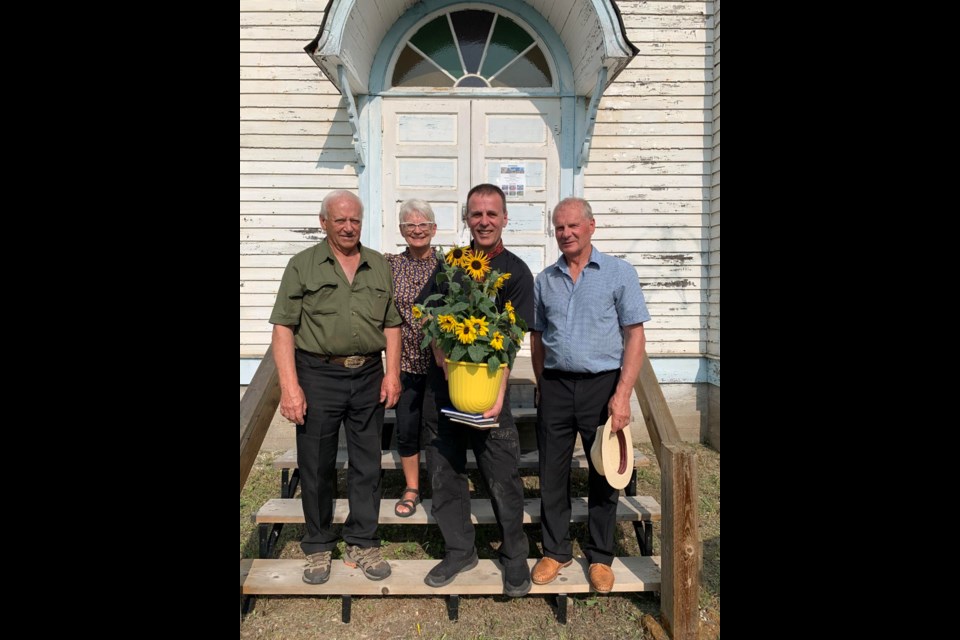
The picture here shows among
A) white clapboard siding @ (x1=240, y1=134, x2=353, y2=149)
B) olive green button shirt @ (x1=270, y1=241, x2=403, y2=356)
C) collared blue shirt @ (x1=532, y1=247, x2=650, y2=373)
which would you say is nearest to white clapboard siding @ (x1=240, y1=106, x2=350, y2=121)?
white clapboard siding @ (x1=240, y1=134, x2=353, y2=149)

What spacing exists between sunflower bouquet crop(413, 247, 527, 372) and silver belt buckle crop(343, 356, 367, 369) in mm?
396

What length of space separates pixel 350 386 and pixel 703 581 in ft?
7.39

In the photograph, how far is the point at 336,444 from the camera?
9.32ft

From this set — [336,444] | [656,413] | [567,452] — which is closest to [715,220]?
[656,413]

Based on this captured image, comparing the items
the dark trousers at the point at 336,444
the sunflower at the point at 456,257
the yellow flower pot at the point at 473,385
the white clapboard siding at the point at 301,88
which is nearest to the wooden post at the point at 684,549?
the yellow flower pot at the point at 473,385

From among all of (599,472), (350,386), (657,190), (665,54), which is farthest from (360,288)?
(665,54)

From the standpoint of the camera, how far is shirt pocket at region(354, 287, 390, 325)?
8.91 feet

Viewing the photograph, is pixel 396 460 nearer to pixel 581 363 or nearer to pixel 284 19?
pixel 581 363

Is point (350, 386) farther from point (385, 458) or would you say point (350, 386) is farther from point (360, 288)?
point (385, 458)

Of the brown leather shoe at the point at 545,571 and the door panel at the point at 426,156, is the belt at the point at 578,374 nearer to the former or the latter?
the brown leather shoe at the point at 545,571

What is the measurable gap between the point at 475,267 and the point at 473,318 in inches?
9.1

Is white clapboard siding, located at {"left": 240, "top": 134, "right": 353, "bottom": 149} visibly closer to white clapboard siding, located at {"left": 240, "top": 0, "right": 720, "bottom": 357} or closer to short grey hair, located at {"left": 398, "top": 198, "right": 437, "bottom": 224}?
white clapboard siding, located at {"left": 240, "top": 0, "right": 720, "bottom": 357}

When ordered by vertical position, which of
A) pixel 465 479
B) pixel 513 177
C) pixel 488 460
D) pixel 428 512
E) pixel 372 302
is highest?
pixel 513 177

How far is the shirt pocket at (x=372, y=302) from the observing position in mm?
2717
